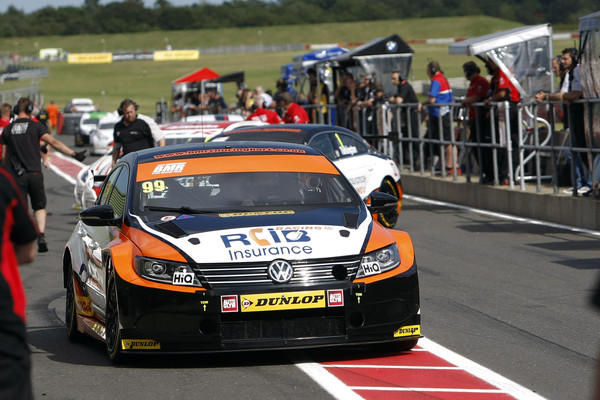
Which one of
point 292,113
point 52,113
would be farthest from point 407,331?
point 52,113

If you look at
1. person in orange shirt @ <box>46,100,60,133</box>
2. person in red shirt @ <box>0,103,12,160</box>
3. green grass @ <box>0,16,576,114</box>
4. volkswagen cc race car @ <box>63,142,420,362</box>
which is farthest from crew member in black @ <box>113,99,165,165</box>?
green grass @ <box>0,16,576,114</box>

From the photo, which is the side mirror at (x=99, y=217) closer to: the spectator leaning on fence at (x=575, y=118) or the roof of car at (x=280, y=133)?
the roof of car at (x=280, y=133)

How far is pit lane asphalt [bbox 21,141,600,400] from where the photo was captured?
263 inches

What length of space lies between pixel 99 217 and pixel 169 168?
73 cm

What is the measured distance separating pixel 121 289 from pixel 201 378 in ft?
2.38

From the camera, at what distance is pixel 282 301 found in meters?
6.92

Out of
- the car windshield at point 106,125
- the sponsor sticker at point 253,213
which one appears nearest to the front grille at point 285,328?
the sponsor sticker at point 253,213

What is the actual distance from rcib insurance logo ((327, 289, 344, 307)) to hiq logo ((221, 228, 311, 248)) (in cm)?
39

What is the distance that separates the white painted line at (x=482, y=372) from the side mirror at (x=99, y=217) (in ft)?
7.10

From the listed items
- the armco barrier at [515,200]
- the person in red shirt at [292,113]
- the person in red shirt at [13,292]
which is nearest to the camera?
the person in red shirt at [13,292]

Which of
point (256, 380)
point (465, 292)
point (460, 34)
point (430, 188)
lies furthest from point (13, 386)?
point (460, 34)

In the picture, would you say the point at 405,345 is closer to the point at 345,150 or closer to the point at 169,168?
the point at 169,168

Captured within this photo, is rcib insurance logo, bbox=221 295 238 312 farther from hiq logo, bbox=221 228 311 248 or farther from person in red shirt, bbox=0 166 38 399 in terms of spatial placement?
person in red shirt, bbox=0 166 38 399

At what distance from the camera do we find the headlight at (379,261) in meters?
7.14
